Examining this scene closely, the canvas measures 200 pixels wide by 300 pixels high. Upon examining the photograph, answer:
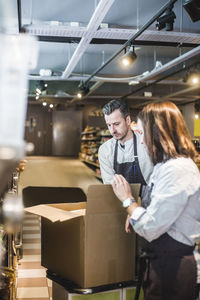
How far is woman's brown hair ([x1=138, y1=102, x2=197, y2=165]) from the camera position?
1314 mm

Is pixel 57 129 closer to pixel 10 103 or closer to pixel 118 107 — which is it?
pixel 118 107

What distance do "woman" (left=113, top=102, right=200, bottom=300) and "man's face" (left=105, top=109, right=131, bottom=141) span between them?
34.0 inches

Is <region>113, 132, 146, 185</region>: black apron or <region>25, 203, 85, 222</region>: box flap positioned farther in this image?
<region>113, 132, 146, 185</region>: black apron

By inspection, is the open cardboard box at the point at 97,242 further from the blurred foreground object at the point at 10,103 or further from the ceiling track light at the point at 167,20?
the ceiling track light at the point at 167,20

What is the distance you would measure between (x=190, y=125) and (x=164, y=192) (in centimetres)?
1487

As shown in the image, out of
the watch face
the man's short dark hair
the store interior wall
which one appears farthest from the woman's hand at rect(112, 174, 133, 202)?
the store interior wall

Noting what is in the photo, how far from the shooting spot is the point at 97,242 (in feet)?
5.25

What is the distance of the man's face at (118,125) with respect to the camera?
7.36 ft

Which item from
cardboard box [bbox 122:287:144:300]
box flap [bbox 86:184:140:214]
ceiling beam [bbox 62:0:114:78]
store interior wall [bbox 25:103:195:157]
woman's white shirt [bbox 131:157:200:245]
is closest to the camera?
woman's white shirt [bbox 131:157:200:245]

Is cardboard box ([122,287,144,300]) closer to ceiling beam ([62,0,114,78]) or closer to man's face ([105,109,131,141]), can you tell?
man's face ([105,109,131,141])

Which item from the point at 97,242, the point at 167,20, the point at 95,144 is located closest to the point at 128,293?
the point at 97,242

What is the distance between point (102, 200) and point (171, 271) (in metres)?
0.46

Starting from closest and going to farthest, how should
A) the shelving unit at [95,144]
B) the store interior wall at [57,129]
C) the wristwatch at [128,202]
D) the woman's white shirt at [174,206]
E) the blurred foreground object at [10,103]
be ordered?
the blurred foreground object at [10,103], the woman's white shirt at [174,206], the wristwatch at [128,202], the shelving unit at [95,144], the store interior wall at [57,129]

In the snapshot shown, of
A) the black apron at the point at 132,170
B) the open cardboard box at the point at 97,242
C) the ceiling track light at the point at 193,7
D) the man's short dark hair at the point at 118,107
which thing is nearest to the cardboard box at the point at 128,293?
the open cardboard box at the point at 97,242
